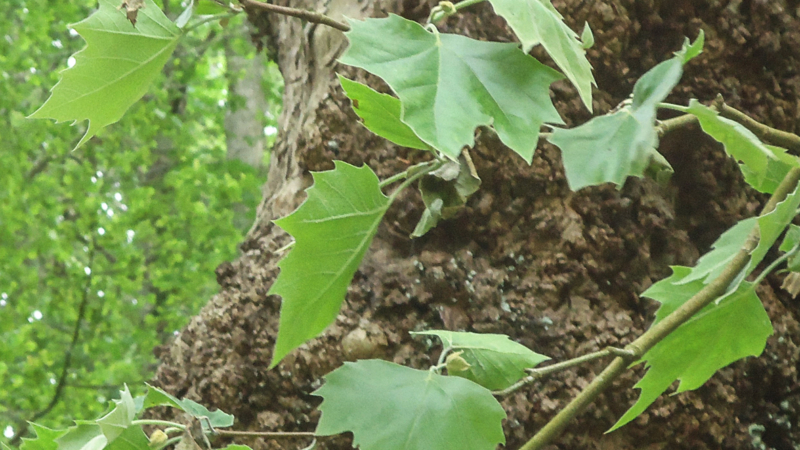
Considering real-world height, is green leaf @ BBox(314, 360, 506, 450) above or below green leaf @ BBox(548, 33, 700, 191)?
below

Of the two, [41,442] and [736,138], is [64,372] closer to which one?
[41,442]

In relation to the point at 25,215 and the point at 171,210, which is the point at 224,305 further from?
the point at 171,210

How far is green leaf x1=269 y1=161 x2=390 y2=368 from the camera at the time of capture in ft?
1.73

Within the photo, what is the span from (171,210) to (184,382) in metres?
2.99

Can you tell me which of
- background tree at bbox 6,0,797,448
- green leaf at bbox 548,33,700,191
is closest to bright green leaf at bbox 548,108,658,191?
green leaf at bbox 548,33,700,191

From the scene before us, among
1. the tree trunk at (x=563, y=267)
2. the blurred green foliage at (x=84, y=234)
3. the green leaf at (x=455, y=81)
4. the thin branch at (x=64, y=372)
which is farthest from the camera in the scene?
the blurred green foliage at (x=84, y=234)

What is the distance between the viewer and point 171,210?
12.1 ft

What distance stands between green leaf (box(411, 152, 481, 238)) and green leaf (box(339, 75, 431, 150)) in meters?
0.03

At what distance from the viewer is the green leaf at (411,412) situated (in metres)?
0.49

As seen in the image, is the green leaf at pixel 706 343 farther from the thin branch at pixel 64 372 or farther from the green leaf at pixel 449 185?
the thin branch at pixel 64 372

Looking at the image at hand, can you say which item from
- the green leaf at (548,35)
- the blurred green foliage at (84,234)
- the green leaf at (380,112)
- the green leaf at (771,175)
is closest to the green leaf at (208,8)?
the green leaf at (380,112)

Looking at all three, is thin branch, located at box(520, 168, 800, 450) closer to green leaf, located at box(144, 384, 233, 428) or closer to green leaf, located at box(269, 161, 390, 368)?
green leaf, located at box(269, 161, 390, 368)

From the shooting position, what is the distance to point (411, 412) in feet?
1.63

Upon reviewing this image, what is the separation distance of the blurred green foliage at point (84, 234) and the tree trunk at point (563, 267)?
2.28 meters
